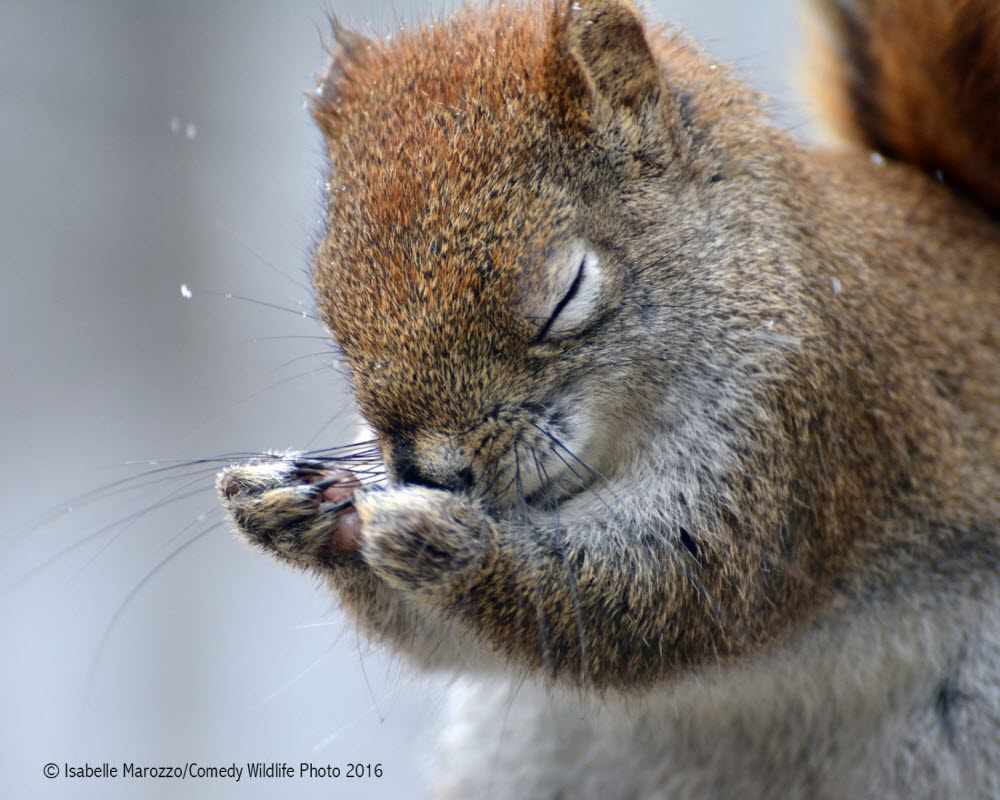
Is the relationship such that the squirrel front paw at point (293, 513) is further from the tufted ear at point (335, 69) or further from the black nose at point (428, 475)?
the tufted ear at point (335, 69)

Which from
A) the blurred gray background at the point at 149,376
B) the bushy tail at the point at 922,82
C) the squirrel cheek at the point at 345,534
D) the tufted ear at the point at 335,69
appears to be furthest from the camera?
the blurred gray background at the point at 149,376

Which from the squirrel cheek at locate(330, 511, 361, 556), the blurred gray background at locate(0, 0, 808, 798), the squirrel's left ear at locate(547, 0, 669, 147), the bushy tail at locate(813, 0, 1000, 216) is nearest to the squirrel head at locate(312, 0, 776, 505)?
the squirrel's left ear at locate(547, 0, 669, 147)

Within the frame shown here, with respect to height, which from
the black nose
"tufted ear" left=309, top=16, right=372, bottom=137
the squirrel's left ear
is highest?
"tufted ear" left=309, top=16, right=372, bottom=137

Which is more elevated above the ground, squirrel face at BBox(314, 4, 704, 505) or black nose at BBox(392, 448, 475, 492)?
squirrel face at BBox(314, 4, 704, 505)

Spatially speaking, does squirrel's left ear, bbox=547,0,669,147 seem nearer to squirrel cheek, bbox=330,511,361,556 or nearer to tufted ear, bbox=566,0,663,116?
tufted ear, bbox=566,0,663,116

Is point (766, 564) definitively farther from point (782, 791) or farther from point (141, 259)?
point (141, 259)

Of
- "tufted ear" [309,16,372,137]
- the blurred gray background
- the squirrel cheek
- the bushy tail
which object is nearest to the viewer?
the squirrel cheek

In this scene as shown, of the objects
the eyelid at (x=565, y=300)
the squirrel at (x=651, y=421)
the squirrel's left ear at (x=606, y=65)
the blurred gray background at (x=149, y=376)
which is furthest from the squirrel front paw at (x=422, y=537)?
the blurred gray background at (x=149, y=376)
